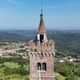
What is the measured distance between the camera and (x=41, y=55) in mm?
30547

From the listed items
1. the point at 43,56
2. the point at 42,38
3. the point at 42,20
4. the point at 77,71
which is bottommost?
the point at 77,71

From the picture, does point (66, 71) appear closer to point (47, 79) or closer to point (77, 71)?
point (77, 71)

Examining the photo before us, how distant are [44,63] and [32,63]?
131 centimetres

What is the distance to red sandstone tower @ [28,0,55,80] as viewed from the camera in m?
30.2

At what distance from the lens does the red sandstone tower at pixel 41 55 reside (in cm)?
3023

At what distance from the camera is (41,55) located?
30547 millimetres

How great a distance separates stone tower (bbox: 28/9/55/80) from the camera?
30234 mm

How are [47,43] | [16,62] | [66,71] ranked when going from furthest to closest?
[16,62], [66,71], [47,43]

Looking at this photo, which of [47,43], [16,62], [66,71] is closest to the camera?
[47,43]

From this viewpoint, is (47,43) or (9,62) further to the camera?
(9,62)

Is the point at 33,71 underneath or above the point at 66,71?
above

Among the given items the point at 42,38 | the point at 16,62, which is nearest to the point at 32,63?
the point at 42,38

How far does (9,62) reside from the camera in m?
132

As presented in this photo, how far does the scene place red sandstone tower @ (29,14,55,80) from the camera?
99.2ft
